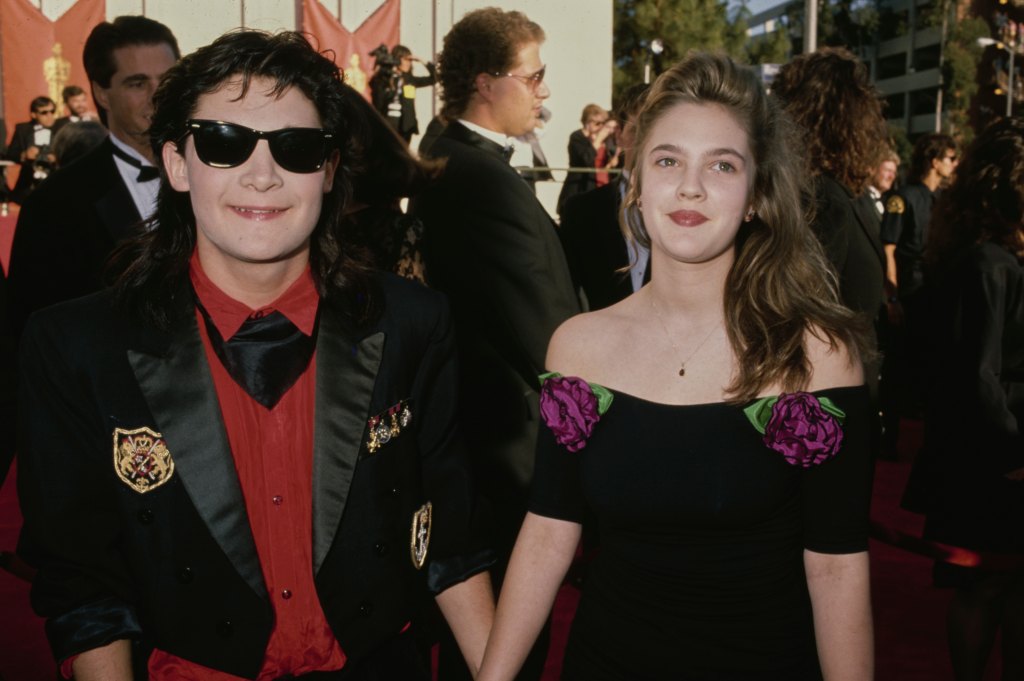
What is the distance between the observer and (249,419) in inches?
80.5

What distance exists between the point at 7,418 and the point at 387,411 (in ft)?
3.67

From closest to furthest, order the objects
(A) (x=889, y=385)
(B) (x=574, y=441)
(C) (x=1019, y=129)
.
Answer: (B) (x=574, y=441)
(C) (x=1019, y=129)
(A) (x=889, y=385)

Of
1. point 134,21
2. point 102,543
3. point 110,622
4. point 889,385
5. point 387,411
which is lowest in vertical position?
point 889,385

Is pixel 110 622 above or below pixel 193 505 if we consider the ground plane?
below

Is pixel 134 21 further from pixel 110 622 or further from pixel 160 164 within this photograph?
pixel 110 622

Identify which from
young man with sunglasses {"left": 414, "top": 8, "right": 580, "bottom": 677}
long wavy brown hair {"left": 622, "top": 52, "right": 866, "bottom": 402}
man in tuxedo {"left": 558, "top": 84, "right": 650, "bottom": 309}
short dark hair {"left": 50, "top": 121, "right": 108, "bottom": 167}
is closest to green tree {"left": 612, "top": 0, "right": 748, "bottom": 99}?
short dark hair {"left": 50, "top": 121, "right": 108, "bottom": 167}

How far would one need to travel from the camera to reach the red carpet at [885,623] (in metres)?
4.43

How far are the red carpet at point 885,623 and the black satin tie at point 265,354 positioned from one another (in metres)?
2.66

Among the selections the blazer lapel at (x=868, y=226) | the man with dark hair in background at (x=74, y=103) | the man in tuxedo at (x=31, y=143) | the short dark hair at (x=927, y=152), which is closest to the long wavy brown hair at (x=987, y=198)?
the blazer lapel at (x=868, y=226)

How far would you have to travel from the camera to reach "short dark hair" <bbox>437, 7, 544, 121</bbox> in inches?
159

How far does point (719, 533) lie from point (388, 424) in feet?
2.34

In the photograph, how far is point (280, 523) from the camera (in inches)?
79.5

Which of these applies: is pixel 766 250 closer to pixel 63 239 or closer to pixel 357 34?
pixel 63 239

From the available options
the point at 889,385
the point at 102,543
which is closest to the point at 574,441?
the point at 102,543
